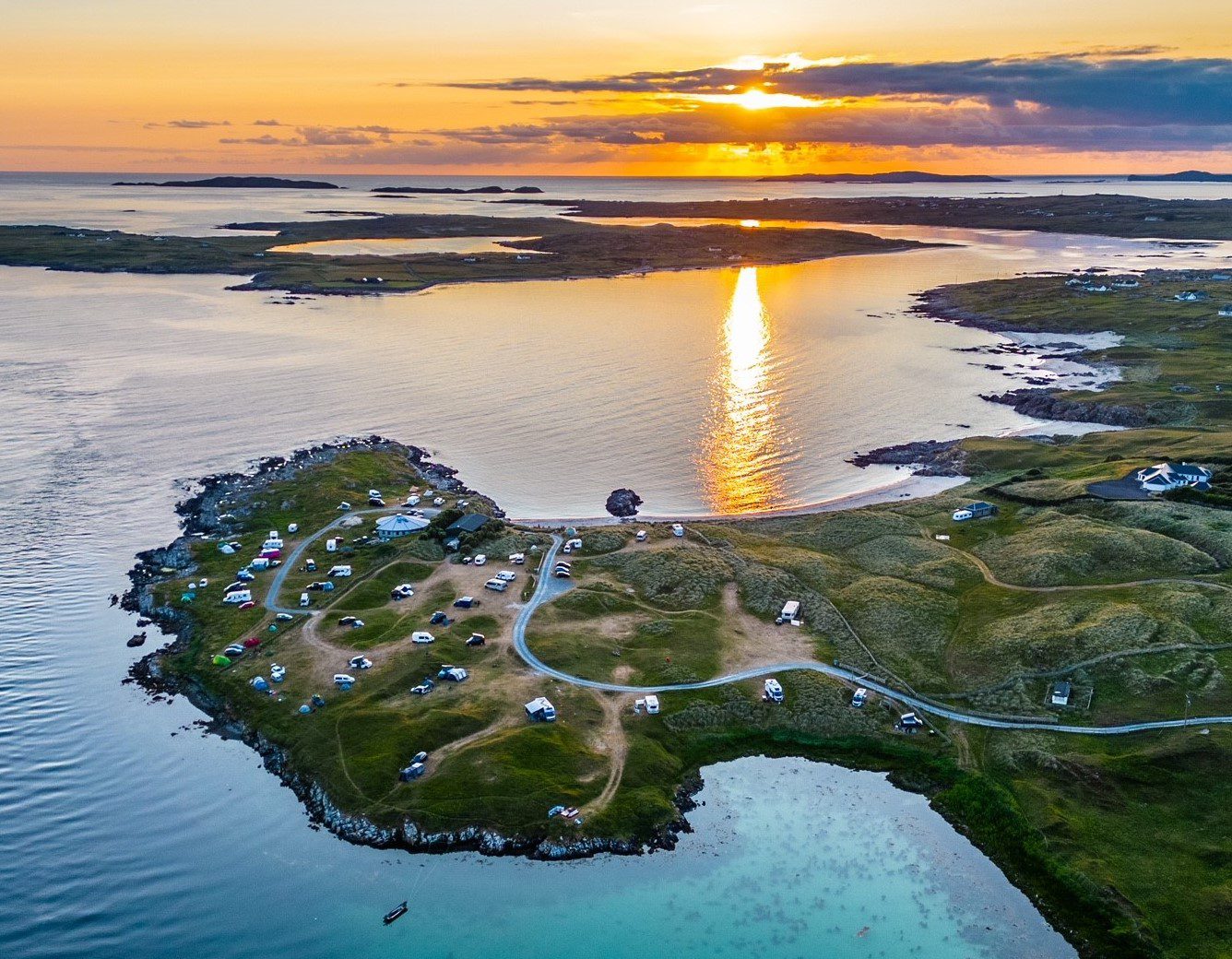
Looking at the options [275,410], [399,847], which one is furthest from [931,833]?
[275,410]

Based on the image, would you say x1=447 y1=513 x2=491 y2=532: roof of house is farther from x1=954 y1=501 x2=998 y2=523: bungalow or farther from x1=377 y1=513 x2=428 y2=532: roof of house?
x1=954 y1=501 x2=998 y2=523: bungalow

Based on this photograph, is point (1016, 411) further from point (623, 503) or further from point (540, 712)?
point (540, 712)

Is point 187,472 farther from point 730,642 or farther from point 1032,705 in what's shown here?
point 1032,705

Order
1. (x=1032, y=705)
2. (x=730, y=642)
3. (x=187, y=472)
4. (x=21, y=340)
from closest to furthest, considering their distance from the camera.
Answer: (x=1032, y=705), (x=730, y=642), (x=187, y=472), (x=21, y=340)

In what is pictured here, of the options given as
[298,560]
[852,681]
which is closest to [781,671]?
[852,681]

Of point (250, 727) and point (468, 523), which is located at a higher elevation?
point (468, 523)

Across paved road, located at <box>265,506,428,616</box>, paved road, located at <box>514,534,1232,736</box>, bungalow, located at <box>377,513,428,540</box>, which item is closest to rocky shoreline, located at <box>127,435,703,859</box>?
paved road, located at <box>265,506,428,616</box>
